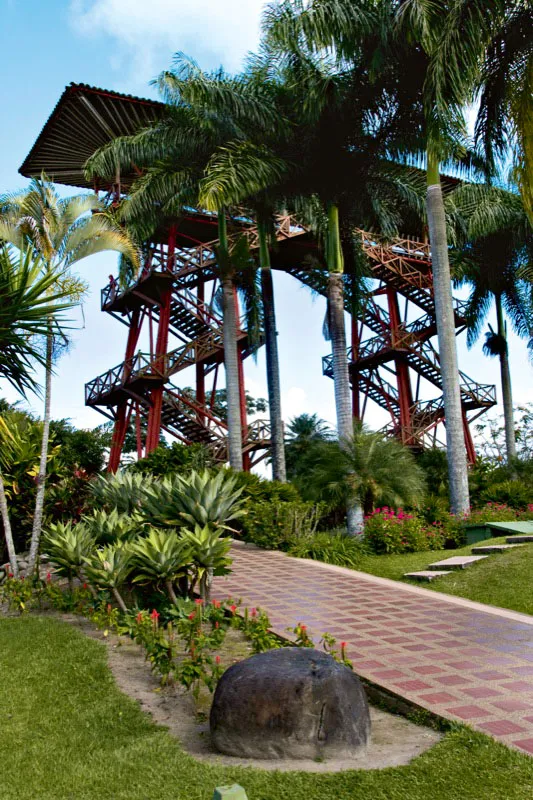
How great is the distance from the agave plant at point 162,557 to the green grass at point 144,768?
155 cm

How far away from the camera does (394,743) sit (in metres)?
4.54

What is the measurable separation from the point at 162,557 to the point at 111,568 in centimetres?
73

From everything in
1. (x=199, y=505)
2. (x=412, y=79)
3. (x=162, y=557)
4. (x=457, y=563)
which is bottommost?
(x=457, y=563)

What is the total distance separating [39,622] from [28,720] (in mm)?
3230

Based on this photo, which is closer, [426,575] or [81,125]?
[426,575]

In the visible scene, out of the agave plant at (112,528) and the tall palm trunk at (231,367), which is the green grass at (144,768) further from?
the tall palm trunk at (231,367)

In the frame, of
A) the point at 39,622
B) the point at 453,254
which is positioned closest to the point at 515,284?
the point at 453,254

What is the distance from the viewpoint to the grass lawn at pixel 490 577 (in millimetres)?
8383

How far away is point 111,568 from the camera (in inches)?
291

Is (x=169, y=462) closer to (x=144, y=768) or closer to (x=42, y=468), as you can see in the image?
(x=42, y=468)

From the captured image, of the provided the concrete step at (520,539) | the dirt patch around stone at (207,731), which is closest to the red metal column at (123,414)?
the concrete step at (520,539)

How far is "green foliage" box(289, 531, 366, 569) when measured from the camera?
1212 cm

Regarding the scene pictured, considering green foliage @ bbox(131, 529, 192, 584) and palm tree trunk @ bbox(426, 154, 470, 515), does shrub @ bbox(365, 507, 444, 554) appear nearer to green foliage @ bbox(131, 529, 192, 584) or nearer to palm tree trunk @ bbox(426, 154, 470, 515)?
palm tree trunk @ bbox(426, 154, 470, 515)

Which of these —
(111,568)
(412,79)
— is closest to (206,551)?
(111,568)
